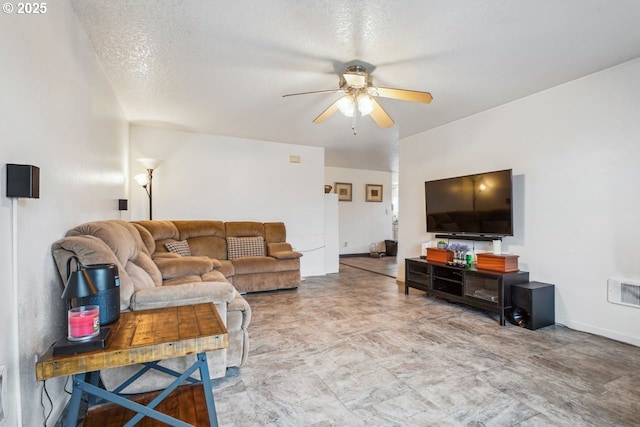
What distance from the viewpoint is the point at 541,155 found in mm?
3246

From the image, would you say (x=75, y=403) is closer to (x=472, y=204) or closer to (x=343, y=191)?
(x=472, y=204)

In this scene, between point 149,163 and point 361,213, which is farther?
point 361,213

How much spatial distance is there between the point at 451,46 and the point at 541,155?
1.76 metres

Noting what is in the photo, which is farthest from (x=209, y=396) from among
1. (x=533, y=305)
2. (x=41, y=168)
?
(x=533, y=305)

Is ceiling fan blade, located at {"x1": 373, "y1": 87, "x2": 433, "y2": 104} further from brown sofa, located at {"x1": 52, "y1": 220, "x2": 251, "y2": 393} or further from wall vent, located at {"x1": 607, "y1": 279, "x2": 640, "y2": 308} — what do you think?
wall vent, located at {"x1": 607, "y1": 279, "x2": 640, "y2": 308}

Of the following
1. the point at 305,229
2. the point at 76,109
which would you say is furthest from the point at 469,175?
the point at 76,109

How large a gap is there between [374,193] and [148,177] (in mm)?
5814

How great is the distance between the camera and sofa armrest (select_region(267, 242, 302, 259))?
455 centimetres

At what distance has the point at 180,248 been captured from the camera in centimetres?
405

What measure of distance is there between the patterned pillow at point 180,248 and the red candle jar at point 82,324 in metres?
2.85

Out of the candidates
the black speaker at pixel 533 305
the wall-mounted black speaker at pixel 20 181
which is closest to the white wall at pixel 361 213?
the black speaker at pixel 533 305

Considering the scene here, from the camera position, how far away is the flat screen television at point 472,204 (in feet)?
11.0

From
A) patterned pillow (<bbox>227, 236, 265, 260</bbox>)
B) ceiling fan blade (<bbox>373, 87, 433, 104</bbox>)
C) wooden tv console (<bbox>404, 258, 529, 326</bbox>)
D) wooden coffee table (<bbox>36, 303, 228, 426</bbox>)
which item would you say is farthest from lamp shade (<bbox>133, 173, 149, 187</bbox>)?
wooden tv console (<bbox>404, 258, 529, 326</bbox>)
